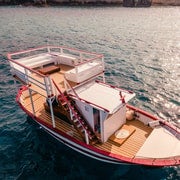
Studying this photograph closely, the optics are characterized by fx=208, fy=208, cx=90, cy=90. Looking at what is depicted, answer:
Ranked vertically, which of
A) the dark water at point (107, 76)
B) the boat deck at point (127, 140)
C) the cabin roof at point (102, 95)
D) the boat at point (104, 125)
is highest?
the cabin roof at point (102, 95)

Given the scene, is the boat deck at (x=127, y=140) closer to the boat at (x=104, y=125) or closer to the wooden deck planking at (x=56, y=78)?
the boat at (x=104, y=125)

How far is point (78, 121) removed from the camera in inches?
684

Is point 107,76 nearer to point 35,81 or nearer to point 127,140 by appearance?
point 35,81

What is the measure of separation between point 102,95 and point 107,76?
16733 millimetres

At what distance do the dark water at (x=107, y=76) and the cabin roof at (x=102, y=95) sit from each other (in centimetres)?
558

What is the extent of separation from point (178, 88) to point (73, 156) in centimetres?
1819

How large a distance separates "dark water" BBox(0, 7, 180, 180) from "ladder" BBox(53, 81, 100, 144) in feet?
8.82

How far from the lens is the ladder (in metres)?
16.9

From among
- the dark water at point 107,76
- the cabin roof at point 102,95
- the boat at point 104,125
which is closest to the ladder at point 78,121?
the boat at point 104,125

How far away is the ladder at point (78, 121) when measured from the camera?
16.9 metres

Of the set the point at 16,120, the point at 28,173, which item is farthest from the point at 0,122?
the point at 28,173

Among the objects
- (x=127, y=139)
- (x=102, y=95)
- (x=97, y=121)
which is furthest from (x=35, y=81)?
(x=127, y=139)

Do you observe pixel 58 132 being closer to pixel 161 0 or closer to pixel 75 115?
pixel 75 115

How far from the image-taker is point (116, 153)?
52.6 ft
